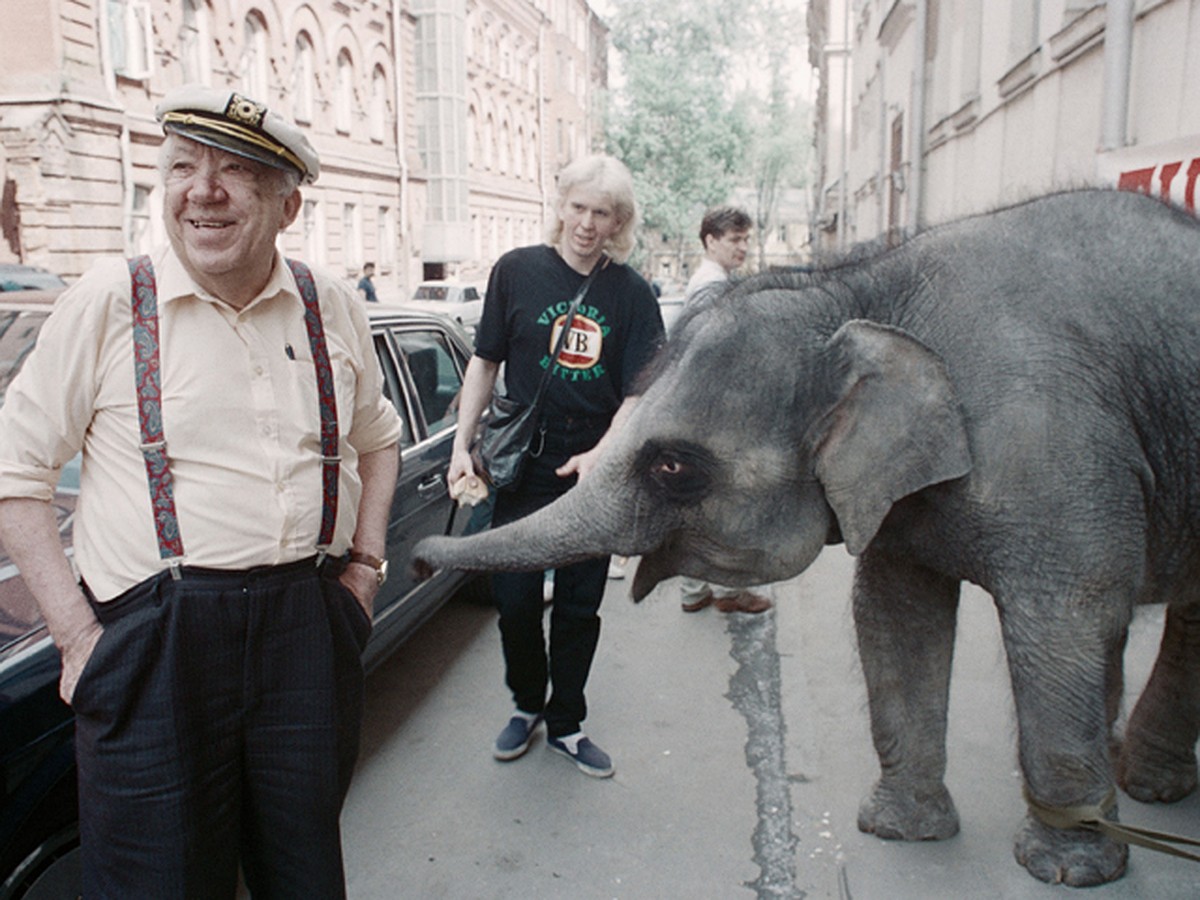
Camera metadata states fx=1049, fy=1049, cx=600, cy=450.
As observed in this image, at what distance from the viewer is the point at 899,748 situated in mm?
3393

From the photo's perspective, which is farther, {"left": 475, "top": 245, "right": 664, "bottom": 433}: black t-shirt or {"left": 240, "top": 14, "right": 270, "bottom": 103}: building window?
{"left": 240, "top": 14, "right": 270, "bottom": 103}: building window

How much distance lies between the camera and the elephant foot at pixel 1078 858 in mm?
3043

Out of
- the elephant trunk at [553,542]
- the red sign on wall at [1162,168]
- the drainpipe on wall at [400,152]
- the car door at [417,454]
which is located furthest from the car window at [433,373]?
the drainpipe on wall at [400,152]

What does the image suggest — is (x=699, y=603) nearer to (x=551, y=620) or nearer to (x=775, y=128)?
(x=551, y=620)

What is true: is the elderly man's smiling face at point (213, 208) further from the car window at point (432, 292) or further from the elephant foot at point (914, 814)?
the car window at point (432, 292)

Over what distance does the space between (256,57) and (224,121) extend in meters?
26.2

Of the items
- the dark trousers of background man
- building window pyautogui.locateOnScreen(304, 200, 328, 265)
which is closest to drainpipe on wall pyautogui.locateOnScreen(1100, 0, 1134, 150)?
the dark trousers of background man

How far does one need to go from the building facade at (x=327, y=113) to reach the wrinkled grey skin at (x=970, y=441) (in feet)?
61.7

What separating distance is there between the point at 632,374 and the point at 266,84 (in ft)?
81.7

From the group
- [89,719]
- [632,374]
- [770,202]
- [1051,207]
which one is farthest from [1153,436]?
[770,202]

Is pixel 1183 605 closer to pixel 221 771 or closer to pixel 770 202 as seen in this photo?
pixel 221 771

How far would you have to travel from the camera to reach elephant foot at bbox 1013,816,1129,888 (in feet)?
9.98

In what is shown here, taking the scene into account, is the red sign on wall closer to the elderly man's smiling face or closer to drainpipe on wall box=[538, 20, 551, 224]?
the elderly man's smiling face

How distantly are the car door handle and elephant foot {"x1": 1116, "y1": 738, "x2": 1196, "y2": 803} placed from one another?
3.02 m
